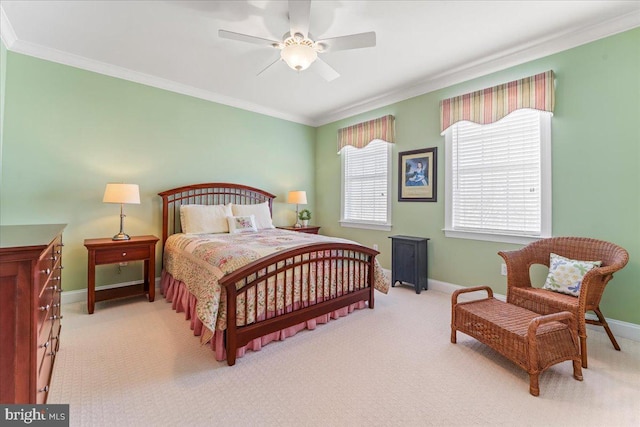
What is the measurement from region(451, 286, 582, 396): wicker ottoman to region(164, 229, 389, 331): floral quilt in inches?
49.0

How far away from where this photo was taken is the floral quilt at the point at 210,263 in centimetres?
217

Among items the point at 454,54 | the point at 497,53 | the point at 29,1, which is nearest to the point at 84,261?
the point at 29,1

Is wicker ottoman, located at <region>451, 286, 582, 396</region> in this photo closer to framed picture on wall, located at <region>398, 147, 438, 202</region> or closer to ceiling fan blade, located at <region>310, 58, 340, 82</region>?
framed picture on wall, located at <region>398, 147, 438, 202</region>

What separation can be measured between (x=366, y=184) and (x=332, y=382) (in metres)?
3.53

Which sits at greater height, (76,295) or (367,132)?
(367,132)

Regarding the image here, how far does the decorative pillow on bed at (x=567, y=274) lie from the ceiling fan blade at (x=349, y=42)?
2550 millimetres

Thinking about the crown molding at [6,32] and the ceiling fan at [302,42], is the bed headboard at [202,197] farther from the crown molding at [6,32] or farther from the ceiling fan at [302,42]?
the ceiling fan at [302,42]

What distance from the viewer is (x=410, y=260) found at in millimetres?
3953

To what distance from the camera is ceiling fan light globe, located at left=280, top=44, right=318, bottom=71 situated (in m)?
2.50

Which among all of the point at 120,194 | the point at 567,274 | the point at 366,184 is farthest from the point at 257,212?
the point at 567,274

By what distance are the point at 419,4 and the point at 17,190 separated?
4.41m

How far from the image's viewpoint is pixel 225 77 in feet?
12.5

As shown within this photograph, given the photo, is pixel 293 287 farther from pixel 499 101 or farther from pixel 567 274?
pixel 499 101

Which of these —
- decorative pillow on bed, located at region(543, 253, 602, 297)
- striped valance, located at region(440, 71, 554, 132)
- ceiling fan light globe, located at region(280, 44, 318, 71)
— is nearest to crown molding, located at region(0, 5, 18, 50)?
ceiling fan light globe, located at region(280, 44, 318, 71)
